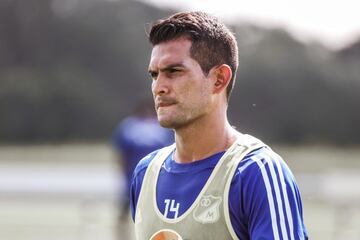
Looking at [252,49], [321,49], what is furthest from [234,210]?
[321,49]

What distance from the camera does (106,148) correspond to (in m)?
29.1

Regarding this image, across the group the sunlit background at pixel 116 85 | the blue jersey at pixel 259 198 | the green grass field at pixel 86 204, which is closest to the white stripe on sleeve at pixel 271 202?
the blue jersey at pixel 259 198

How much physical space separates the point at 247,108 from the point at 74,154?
5.34m

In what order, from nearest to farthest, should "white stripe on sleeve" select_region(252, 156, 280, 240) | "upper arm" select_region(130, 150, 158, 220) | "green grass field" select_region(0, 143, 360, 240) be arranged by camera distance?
"white stripe on sleeve" select_region(252, 156, 280, 240), "upper arm" select_region(130, 150, 158, 220), "green grass field" select_region(0, 143, 360, 240)

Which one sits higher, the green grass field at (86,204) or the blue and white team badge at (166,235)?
the blue and white team badge at (166,235)

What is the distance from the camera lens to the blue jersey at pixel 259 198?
3686 millimetres

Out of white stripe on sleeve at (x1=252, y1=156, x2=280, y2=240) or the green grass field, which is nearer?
white stripe on sleeve at (x1=252, y1=156, x2=280, y2=240)

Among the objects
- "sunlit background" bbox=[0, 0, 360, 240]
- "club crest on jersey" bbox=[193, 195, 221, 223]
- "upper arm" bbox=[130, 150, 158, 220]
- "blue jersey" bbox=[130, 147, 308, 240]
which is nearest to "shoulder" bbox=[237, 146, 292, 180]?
"blue jersey" bbox=[130, 147, 308, 240]

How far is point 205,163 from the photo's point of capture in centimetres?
405

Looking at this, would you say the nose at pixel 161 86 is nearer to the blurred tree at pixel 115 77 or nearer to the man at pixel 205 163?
the man at pixel 205 163

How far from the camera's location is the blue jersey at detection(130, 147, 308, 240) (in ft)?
12.1

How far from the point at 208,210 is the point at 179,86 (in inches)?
20.7

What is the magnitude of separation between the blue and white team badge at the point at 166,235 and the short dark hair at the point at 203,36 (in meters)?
0.65

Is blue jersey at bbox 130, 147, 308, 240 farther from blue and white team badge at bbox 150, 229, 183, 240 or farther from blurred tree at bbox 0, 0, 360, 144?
blurred tree at bbox 0, 0, 360, 144
